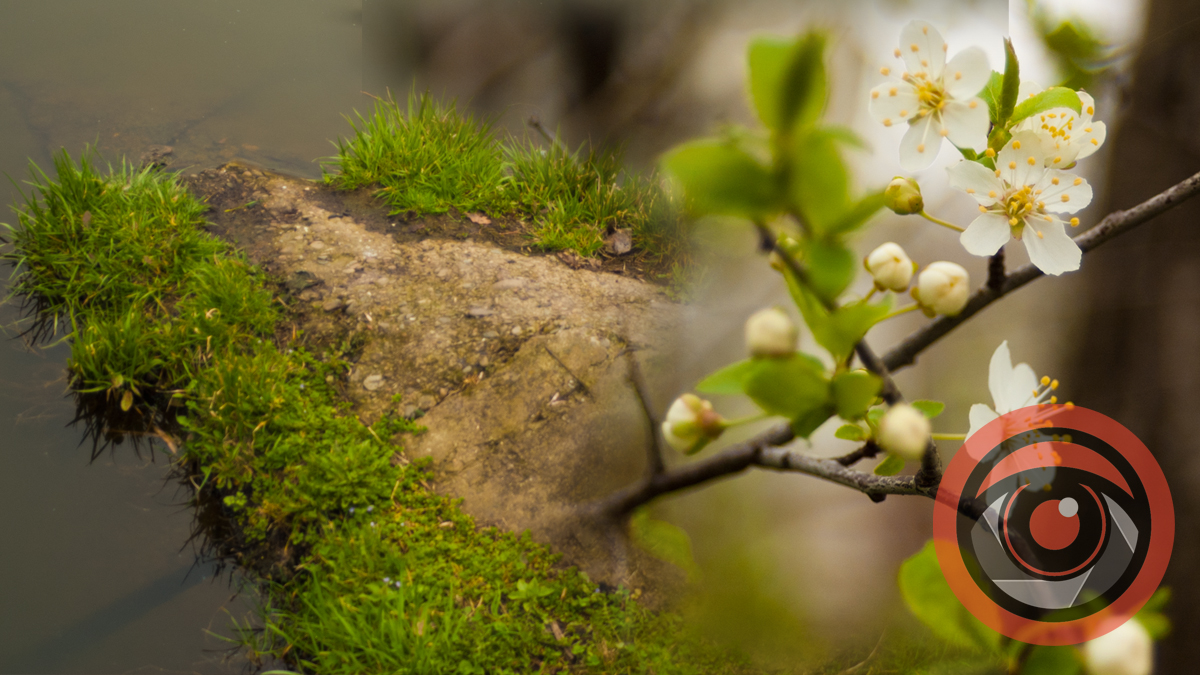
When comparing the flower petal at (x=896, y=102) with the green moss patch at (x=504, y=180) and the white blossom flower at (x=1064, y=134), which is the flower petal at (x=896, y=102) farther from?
the green moss patch at (x=504, y=180)

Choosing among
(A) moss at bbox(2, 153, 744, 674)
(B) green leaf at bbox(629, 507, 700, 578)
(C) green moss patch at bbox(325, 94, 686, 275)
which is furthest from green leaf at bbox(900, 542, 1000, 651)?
(C) green moss patch at bbox(325, 94, 686, 275)

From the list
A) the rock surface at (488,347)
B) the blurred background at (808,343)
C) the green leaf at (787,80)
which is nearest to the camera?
the green leaf at (787,80)

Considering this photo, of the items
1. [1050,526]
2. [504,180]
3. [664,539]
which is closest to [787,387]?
[1050,526]

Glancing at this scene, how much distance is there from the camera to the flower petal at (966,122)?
0.82 feet

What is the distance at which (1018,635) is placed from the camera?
18 centimetres

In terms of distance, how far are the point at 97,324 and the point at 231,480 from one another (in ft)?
1.69

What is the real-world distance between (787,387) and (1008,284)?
156 millimetres

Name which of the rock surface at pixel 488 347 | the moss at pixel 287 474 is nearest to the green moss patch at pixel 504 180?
the rock surface at pixel 488 347

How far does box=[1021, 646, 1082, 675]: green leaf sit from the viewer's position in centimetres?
17

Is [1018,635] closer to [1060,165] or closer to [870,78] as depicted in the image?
[1060,165]

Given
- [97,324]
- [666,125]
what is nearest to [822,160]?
[666,125]

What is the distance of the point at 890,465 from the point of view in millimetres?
306

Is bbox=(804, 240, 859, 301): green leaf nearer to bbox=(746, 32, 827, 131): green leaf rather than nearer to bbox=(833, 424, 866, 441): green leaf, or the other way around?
bbox=(746, 32, 827, 131): green leaf

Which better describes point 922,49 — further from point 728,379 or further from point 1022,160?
point 728,379
